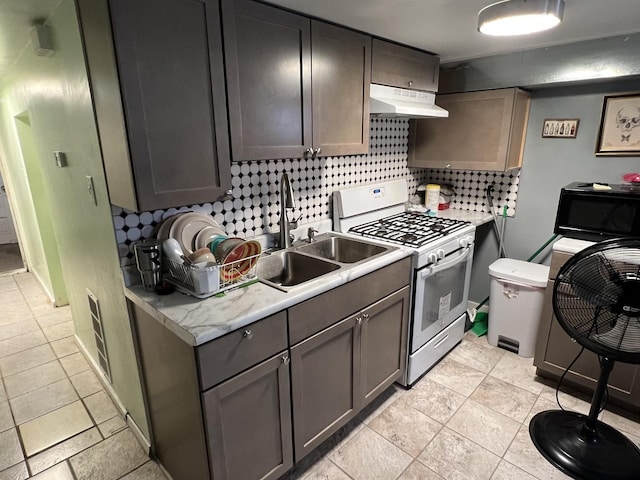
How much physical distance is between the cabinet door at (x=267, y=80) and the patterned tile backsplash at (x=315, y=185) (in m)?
0.34

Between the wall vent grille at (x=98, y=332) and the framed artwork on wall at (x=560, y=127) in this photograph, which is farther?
the framed artwork on wall at (x=560, y=127)

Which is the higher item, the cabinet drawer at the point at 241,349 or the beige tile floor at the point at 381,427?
the cabinet drawer at the point at 241,349

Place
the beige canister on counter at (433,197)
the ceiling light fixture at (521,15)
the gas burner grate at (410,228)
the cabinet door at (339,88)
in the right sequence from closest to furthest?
the ceiling light fixture at (521,15) < the cabinet door at (339,88) < the gas burner grate at (410,228) < the beige canister on counter at (433,197)

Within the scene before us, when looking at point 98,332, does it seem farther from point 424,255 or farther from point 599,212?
point 599,212

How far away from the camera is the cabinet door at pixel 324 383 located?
5.08ft

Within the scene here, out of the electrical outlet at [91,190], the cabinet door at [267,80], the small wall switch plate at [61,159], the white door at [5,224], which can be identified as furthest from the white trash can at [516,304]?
the white door at [5,224]

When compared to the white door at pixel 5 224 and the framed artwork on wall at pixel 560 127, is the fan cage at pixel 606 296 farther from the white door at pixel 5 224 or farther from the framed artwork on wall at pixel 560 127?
the white door at pixel 5 224

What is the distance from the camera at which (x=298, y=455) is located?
163 centimetres

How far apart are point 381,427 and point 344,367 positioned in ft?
1.62

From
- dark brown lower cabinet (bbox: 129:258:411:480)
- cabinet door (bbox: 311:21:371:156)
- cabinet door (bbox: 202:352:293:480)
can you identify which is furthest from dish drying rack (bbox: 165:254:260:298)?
cabinet door (bbox: 311:21:371:156)

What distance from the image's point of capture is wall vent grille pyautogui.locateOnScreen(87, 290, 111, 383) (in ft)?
6.70

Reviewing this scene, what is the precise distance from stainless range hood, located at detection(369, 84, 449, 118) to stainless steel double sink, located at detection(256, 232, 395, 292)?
757 millimetres

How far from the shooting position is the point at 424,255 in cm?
204

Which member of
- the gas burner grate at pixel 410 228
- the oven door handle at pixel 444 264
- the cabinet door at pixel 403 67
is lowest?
the oven door handle at pixel 444 264
